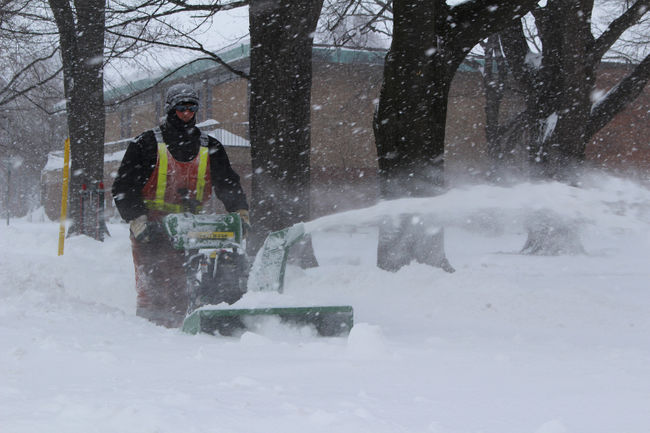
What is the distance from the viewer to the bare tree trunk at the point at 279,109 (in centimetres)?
721

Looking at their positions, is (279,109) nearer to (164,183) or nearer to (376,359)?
(164,183)

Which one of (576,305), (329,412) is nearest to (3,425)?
(329,412)

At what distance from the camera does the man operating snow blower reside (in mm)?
4875

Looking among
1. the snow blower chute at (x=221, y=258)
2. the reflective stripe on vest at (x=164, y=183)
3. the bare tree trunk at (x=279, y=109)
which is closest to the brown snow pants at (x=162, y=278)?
the reflective stripe on vest at (x=164, y=183)

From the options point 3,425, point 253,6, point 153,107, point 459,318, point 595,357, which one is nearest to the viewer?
point 3,425

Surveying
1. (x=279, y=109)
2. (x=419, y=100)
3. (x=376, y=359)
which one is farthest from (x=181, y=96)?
(x=419, y=100)

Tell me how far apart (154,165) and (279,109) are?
2579 mm

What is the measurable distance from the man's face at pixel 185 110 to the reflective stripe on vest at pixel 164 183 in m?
0.25

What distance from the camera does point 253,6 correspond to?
730 cm

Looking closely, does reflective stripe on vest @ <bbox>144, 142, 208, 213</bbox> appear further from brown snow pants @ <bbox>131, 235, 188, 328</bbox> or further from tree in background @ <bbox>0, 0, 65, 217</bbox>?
tree in background @ <bbox>0, 0, 65, 217</bbox>

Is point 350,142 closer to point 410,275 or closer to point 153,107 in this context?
point 153,107

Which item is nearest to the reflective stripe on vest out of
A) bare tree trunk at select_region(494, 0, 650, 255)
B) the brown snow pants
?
the brown snow pants

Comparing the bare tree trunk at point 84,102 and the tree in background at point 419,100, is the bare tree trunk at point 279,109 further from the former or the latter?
the bare tree trunk at point 84,102

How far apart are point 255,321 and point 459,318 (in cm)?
190
